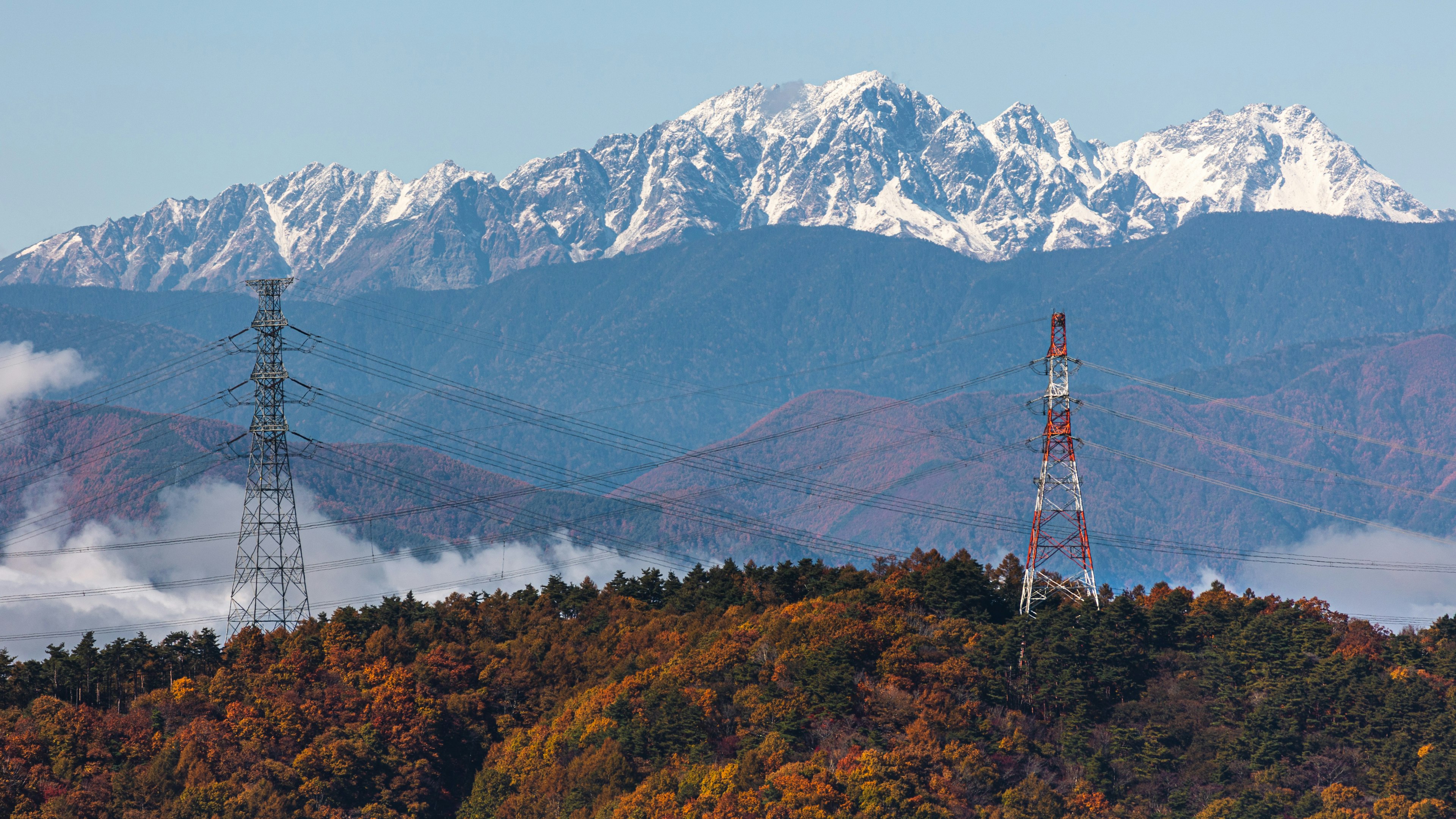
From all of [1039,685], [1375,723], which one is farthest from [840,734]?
[1375,723]

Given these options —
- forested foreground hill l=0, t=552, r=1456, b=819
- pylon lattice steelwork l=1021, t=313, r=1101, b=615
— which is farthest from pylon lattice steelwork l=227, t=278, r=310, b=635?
pylon lattice steelwork l=1021, t=313, r=1101, b=615

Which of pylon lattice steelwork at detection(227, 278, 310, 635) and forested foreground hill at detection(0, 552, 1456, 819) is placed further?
pylon lattice steelwork at detection(227, 278, 310, 635)

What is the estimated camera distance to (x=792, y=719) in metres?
137

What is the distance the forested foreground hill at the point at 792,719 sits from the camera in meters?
129

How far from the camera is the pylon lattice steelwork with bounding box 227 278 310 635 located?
133 meters

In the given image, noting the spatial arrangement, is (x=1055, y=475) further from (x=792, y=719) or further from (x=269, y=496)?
(x=269, y=496)

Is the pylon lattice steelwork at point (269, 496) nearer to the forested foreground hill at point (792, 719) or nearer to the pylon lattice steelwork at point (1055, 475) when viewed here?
the forested foreground hill at point (792, 719)

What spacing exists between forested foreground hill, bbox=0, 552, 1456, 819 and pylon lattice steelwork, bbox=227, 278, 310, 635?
768 centimetres

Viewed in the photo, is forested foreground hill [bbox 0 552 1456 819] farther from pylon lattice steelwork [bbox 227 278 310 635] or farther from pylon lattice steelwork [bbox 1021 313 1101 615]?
pylon lattice steelwork [bbox 1021 313 1101 615]

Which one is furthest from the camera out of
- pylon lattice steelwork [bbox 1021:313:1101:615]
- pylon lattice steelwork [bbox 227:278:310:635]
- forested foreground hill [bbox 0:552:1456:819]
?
pylon lattice steelwork [bbox 227:278:310:635]

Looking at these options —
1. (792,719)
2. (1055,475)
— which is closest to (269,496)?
(792,719)

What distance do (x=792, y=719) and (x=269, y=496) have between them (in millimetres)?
41086

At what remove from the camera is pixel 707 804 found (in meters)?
127

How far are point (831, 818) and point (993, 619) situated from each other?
127 feet
